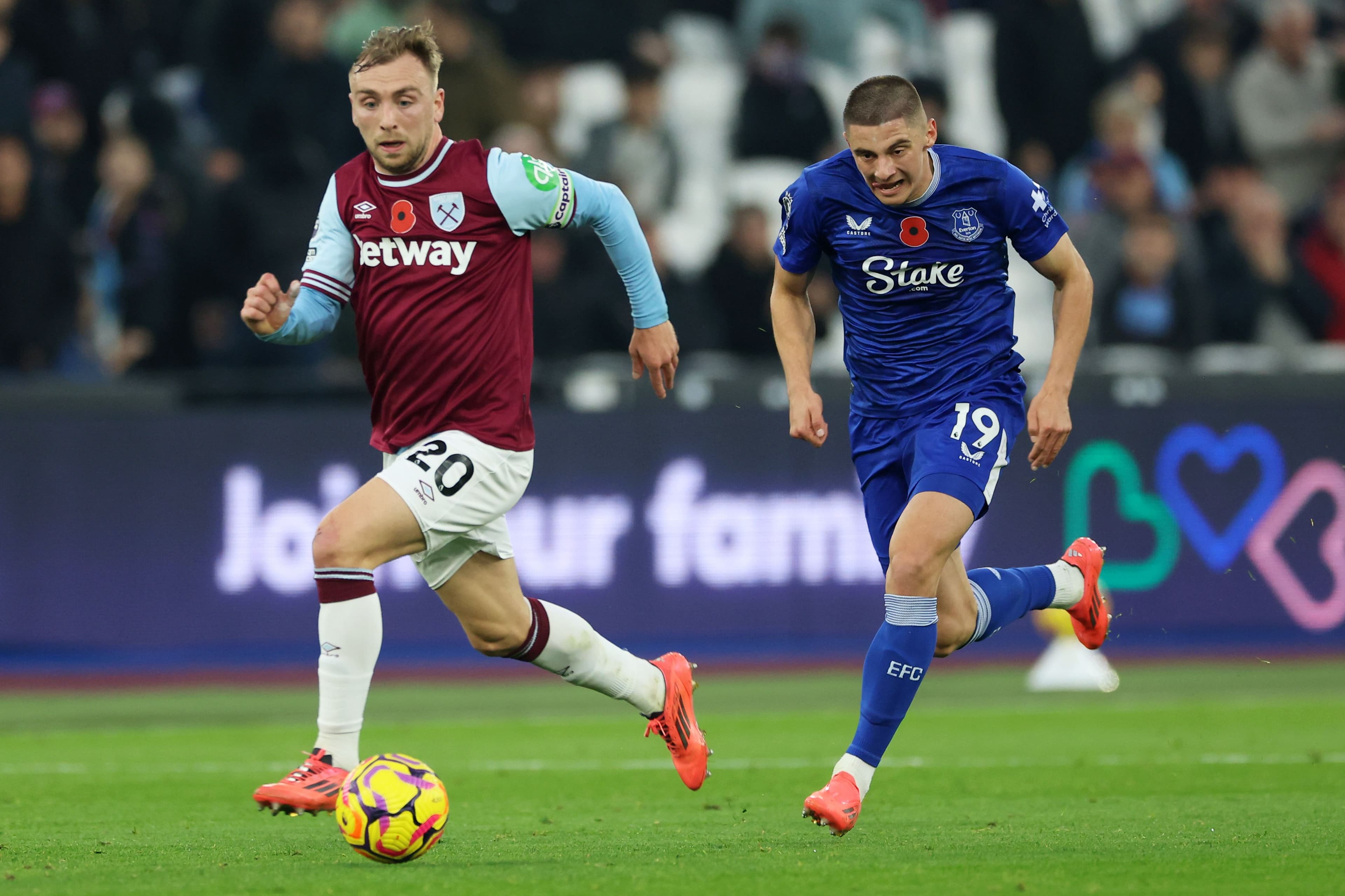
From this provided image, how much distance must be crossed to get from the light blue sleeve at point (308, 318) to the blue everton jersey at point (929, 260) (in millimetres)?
1614

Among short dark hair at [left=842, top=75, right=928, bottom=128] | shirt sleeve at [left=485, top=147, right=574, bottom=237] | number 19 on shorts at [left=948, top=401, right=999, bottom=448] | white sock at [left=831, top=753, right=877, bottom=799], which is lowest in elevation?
white sock at [left=831, top=753, right=877, bottom=799]

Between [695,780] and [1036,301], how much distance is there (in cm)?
801

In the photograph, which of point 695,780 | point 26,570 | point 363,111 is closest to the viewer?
point 363,111

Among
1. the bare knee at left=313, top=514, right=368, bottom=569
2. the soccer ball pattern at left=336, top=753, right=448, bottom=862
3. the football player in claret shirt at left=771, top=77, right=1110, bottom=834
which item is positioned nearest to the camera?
the soccer ball pattern at left=336, top=753, right=448, bottom=862

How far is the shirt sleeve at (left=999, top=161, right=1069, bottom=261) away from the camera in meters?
6.42

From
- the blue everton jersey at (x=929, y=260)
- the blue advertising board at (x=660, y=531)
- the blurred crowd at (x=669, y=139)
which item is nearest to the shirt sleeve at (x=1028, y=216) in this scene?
the blue everton jersey at (x=929, y=260)

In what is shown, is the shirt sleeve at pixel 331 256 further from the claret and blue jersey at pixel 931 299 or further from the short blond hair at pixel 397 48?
the claret and blue jersey at pixel 931 299

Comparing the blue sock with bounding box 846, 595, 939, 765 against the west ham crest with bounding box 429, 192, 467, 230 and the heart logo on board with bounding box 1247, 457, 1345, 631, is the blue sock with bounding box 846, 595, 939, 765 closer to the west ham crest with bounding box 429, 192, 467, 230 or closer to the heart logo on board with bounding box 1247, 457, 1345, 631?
the west ham crest with bounding box 429, 192, 467, 230

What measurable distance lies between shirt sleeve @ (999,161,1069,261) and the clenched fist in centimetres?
243

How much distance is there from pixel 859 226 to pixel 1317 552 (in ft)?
22.8

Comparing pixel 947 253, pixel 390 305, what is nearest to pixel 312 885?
pixel 390 305

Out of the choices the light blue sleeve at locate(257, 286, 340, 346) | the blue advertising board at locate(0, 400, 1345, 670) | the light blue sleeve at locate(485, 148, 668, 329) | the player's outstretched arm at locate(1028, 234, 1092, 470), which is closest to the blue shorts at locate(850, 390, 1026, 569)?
the player's outstretched arm at locate(1028, 234, 1092, 470)

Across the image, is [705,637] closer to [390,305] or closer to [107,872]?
[390,305]

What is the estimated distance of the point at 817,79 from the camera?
15008 mm
